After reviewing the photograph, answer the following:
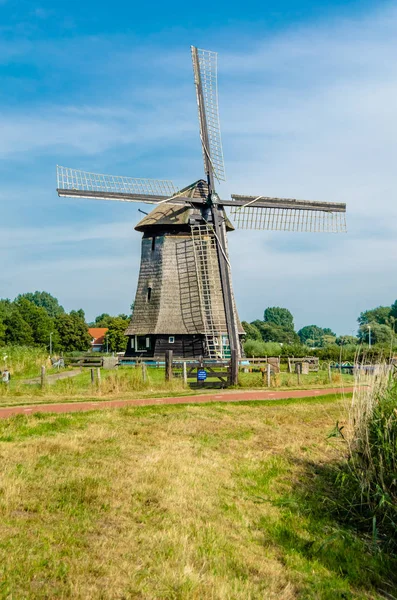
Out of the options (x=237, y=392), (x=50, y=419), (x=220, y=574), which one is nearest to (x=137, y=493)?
(x=220, y=574)

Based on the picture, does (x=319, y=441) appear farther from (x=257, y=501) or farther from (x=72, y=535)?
(x=72, y=535)

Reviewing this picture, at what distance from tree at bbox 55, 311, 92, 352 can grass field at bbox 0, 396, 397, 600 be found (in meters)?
79.1

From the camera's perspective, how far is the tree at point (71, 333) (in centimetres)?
9069

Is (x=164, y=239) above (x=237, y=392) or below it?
above

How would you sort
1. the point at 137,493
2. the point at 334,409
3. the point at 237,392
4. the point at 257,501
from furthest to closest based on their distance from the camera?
1. the point at 237,392
2. the point at 334,409
3. the point at 257,501
4. the point at 137,493

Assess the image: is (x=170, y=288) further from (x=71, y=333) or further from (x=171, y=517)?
(x=71, y=333)

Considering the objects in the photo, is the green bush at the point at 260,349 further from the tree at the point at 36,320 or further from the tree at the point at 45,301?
the tree at the point at 45,301

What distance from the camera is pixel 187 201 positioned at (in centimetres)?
2700

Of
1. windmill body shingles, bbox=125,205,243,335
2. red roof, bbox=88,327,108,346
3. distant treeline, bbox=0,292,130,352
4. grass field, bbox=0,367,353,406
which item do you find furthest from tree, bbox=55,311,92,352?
grass field, bbox=0,367,353,406

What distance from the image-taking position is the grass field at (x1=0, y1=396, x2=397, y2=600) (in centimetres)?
609

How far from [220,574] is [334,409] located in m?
10.7

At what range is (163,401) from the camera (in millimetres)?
17266

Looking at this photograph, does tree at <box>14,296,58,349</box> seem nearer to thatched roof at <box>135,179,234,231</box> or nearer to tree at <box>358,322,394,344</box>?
thatched roof at <box>135,179,234,231</box>

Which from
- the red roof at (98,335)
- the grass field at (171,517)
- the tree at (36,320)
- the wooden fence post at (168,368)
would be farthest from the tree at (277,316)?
the grass field at (171,517)
